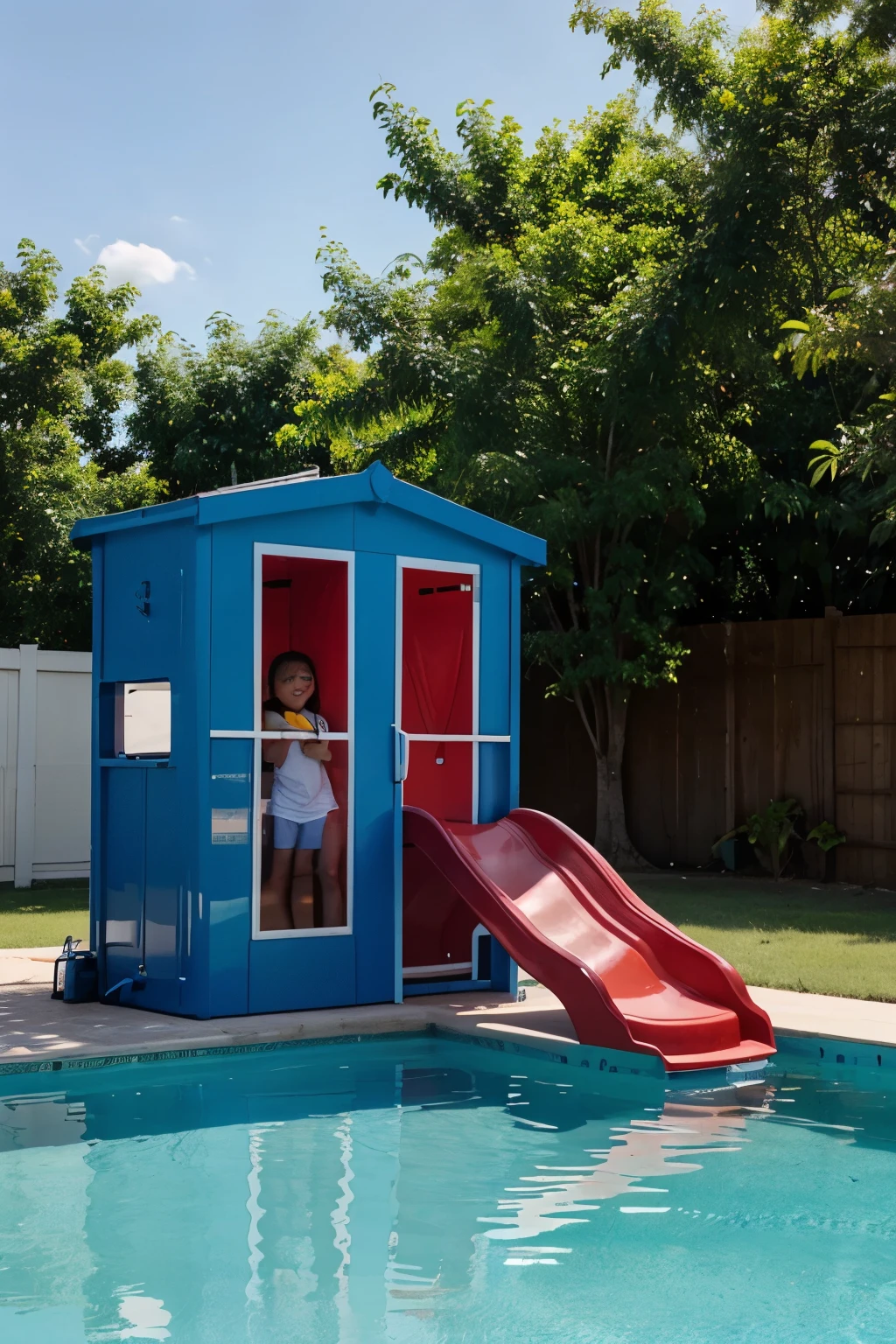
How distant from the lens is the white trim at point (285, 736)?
7566 millimetres

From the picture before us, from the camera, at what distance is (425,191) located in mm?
16906

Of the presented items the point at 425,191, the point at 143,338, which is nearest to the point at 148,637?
the point at 425,191

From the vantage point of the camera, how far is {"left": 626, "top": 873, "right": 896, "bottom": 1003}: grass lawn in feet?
27.8

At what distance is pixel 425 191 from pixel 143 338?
24.2ft

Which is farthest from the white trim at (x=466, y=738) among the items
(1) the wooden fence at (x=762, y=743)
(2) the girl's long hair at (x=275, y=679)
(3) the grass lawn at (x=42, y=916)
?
(1) the wooden fence at (x=762, y=743)

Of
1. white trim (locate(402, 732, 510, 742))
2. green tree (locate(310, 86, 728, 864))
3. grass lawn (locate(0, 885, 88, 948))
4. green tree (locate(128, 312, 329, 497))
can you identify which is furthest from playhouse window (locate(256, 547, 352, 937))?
green tree (locate(128, 312, 329, 497))

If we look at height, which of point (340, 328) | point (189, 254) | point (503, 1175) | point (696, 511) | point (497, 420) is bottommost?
point (503, 1175)

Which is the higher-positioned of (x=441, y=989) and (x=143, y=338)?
(x=143, y=338)

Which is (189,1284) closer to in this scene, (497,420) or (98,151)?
(497,420)

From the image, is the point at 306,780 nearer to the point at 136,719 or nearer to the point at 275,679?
the point at 275,679

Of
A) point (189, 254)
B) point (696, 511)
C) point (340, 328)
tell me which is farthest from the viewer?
point (189, 254)

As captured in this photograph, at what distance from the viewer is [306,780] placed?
7.88 metres

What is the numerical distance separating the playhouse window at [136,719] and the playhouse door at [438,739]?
1.48 metres

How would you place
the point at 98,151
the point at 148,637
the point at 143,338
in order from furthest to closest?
the point at 143,338
the point at 98,151
the point at 148,637
